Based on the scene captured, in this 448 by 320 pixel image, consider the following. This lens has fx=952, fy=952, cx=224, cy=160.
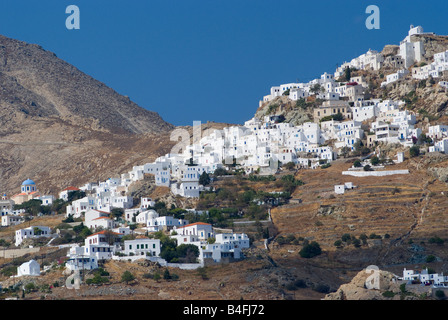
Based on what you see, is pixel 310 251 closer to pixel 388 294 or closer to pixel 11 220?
pixel 388 294

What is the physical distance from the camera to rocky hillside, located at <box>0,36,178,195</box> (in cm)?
9794

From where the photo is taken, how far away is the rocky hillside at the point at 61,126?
321 ft

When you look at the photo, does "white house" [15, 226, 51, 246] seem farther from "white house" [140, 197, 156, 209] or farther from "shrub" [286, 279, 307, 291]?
"shrub" [286, 279, 307, 291]

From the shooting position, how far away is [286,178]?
70.0 m

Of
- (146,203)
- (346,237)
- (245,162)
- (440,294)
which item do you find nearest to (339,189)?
(346,237)

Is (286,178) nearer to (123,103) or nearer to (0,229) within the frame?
(0,229)

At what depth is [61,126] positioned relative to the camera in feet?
383

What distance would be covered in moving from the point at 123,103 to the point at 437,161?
9392 centimetres

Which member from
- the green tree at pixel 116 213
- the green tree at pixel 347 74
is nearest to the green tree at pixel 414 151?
the green tree at pixel 347 74

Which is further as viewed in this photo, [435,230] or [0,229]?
[0,229]

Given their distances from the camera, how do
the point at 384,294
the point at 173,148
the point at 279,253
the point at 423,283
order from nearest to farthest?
the point at 384,294
the point at 423,283
the point at 279,253
the point at 173,148

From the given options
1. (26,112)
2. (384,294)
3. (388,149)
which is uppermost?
(26,112)

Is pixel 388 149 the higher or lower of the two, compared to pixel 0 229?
higher
